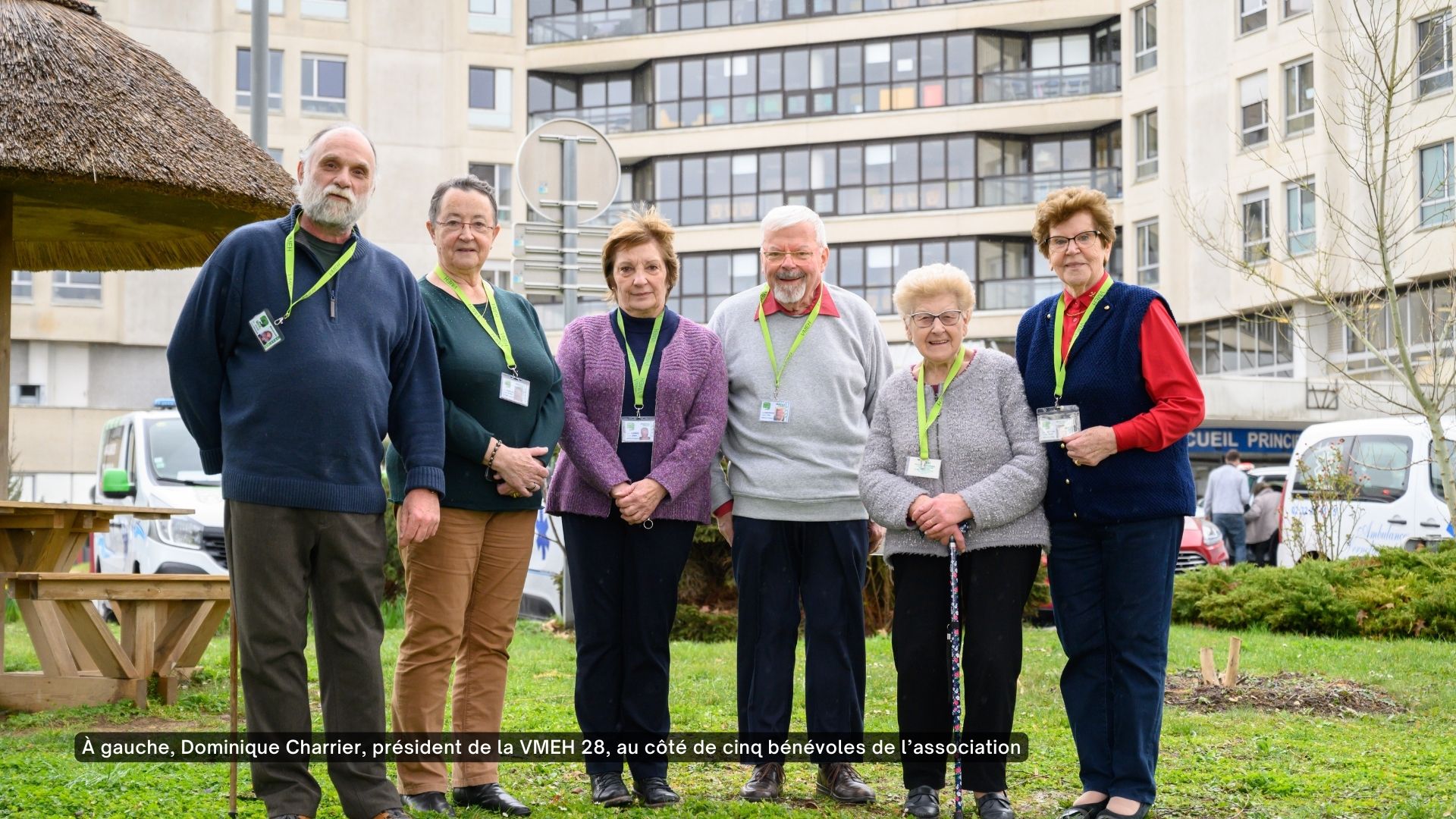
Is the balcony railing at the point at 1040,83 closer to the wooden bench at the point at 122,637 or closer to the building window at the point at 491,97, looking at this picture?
the building window at the point at 491,97

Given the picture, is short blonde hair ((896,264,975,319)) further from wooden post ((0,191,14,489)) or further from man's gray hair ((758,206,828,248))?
wooden post ((0,191,14,489))

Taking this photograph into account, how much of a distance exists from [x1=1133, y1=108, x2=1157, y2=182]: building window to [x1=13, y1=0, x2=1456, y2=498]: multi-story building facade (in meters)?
0.07

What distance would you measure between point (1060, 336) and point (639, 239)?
1.67 m

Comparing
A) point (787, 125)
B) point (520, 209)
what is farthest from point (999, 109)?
point (520, 209)

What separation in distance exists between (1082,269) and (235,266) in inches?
118

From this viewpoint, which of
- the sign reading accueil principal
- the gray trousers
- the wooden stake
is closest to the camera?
the gray trousers

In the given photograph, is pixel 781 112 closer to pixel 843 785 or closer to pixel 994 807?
pixel 843 785

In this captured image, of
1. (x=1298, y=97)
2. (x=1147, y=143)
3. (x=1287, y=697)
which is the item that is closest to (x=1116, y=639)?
(x=1287, y=697)

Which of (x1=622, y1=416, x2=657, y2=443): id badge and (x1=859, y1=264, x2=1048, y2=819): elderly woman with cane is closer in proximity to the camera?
(x1=859, y1=264, x2=1048, y2=819): elderly woman with cane

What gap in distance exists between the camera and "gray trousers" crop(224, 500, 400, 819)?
498 centimetres

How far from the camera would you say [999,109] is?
4506 cm

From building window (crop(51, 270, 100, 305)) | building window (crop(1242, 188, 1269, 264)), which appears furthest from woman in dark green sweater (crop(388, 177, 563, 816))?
building window (crop(51, 270, 100, 305))

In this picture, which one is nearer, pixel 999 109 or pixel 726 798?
pixel 726 798

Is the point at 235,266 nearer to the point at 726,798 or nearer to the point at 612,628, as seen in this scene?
the point at 612,628
